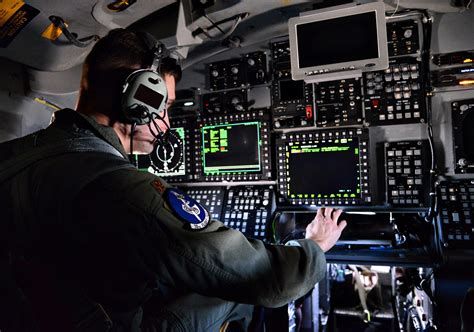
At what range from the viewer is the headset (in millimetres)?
1132

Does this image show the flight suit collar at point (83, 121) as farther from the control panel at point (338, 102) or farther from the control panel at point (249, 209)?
the control panel at point (338, 102)

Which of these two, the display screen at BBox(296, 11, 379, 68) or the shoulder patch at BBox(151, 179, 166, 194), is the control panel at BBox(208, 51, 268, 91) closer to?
the display screen at BBox(296, 11, 379, 68)

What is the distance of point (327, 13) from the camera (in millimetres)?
1831

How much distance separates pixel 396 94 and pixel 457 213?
2.30 ft

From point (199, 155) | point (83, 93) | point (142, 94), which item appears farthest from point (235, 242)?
point (199, 155)

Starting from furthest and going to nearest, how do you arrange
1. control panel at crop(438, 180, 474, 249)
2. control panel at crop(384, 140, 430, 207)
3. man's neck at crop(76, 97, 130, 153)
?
control panel at crop(384, 140, 430, 207), control panel at crop(438, 180, 474, 249), man's neck at crop(76, 97, 130, 153)

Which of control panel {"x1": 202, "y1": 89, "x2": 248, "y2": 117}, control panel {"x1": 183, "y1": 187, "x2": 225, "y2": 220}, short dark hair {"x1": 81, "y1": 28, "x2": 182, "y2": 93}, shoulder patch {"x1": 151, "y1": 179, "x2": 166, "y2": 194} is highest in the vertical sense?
control panel {"x1": 202, "y1": 89, "x2": 248, "y2": 117}

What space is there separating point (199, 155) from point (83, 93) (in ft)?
4.30

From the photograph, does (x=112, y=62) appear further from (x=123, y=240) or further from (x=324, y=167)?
(x=324, y=167)

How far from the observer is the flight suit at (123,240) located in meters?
0.80

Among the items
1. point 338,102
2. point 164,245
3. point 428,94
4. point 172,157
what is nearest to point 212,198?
point 172,157

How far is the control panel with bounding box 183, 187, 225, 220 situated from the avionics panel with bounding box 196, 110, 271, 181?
0.25 ft

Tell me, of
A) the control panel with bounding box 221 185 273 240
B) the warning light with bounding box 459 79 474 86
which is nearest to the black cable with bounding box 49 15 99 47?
the control panel with bounding box 221 185 273 240

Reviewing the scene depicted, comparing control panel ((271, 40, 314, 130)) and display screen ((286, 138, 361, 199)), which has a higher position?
control panel ((271, 40, 314, 130))
